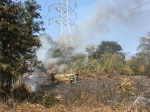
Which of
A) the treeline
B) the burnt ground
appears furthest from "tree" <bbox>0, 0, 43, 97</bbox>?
the treeline

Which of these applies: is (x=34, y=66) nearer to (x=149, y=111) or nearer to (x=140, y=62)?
(x=149, y=111)

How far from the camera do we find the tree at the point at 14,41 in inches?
648

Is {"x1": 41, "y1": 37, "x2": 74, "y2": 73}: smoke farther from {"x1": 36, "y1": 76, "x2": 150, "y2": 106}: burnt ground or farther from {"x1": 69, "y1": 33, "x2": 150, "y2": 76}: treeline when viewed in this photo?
{"x1": 36, "y1": 76, "x2": 150, "y2": 106}: burnt ground

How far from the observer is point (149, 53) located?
51.5 m

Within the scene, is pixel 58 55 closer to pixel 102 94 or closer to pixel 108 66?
pixel 108 66

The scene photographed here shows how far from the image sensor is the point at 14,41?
17.2 meters

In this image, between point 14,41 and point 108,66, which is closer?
point 14,41

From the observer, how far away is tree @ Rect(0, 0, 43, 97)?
16.5 m

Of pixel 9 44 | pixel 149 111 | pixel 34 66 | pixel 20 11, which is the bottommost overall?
pixel 149 111

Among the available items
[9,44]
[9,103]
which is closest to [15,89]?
[9,44]

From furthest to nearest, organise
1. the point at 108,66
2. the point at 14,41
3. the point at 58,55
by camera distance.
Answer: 1. the point at 58,55
2. the point at 108,66
3. the point at 14,41

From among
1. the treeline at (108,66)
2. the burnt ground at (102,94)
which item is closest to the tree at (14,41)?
the burnt ground at (102,94)

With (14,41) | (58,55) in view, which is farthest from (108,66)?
(14,41)

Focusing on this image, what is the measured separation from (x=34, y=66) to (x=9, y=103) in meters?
5.59
